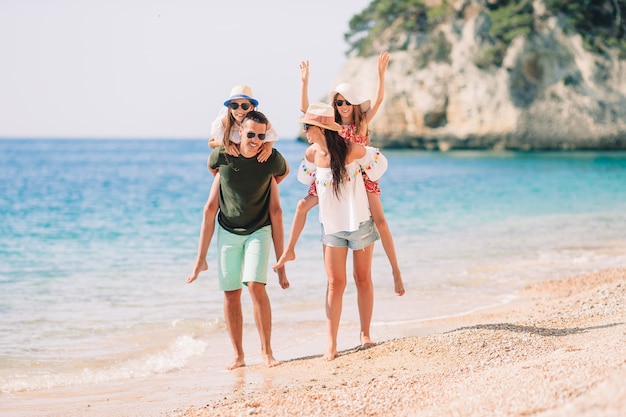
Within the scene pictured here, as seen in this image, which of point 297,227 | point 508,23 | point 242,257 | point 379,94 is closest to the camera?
point 297,227

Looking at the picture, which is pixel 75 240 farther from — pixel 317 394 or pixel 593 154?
pixel 593 154

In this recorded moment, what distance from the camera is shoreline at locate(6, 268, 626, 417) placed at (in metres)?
3.78

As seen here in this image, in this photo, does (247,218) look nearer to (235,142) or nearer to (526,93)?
(235,142)

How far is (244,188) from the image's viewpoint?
5.64 meters

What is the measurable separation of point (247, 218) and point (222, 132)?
667 millimetres

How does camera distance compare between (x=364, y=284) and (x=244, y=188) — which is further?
(x=364, y=284)

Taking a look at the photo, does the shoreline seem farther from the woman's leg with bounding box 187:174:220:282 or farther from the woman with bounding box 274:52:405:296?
the woman's leg with bounding box 187:174:220:282

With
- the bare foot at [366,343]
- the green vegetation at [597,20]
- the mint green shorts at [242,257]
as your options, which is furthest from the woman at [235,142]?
the green vegetation at [597,20]

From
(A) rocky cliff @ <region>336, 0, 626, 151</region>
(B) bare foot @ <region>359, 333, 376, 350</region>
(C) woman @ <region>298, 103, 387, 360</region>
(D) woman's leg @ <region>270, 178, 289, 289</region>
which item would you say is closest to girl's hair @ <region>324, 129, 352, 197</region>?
(C) woman @ <region>298, 103, 387, 360</region>

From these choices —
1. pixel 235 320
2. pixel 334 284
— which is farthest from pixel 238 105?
pixel 235 320

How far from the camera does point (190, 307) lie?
8266 mm

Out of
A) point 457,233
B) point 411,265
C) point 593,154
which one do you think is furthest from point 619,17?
point 411,265

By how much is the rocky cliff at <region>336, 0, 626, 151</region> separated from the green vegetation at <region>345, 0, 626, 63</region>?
0.37 m

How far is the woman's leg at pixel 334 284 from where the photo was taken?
5684 mm
